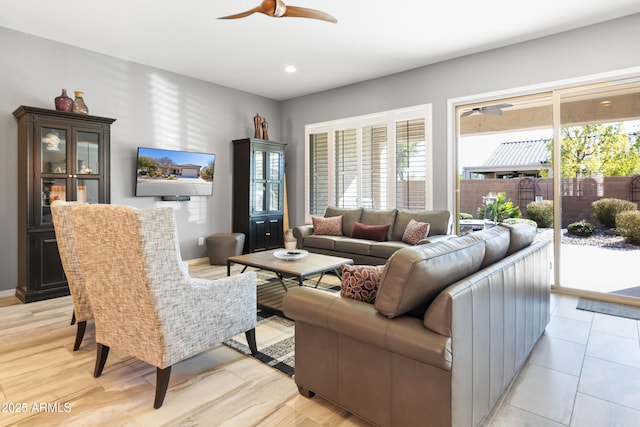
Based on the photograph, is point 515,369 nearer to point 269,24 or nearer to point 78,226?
point 78,226

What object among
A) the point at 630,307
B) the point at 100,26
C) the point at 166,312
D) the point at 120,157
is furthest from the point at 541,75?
the point at 120,157

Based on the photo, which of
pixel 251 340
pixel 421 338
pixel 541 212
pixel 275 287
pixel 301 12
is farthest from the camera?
pixel 541 212

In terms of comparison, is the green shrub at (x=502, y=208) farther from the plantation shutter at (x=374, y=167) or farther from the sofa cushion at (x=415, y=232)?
the plantation shutter at (x=374, y=167)

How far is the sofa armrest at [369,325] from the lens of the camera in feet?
4.41

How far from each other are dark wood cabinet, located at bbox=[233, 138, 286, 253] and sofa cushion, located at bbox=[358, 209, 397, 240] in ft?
5.79

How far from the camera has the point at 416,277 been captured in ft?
4.71

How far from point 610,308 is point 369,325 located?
3.36 m

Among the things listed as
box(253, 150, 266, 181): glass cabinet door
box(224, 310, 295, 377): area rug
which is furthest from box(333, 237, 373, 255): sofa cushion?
box(253, 150, 266, 181): glass cabinet door

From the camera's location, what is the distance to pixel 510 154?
15.1 ft

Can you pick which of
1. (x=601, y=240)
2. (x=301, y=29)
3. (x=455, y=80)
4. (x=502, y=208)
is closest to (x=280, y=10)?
(x=301, y=29)

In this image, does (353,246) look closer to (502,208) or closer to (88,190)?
(502,208)

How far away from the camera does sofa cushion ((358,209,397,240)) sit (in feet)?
16.4

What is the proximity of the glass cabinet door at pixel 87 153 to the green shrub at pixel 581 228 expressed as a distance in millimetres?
5651

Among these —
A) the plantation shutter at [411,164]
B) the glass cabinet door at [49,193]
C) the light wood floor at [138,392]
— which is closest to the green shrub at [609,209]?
the plantation shutter at [411,164]
